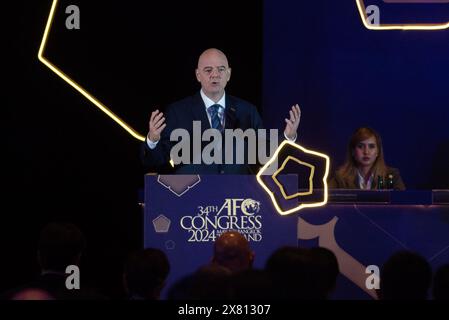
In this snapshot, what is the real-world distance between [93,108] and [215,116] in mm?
1124

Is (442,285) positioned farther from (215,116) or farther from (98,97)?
(98,97)

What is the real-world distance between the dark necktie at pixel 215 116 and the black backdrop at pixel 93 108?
31.8 inches

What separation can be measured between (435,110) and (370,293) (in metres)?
2.38

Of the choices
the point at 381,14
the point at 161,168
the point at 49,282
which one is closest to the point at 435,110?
the point at 381,14

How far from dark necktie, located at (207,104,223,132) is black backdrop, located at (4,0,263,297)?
31.8 inches

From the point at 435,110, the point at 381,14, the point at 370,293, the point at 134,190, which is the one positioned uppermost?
the point at 381,14

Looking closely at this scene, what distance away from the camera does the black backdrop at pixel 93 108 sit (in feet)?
22.6

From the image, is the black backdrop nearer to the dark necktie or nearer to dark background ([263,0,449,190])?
dark background ([263,0,449,190])

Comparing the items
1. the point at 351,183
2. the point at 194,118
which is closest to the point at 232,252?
the point at 194,118

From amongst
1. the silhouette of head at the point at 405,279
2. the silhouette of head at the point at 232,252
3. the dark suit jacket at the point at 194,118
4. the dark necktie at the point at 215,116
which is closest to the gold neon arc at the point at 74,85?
the dark suit jacket at the point at 194,118

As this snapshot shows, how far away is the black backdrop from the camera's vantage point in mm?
6902

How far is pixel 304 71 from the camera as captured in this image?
297 inches

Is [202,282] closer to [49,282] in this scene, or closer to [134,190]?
[49,282]

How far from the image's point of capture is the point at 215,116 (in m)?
6.24
